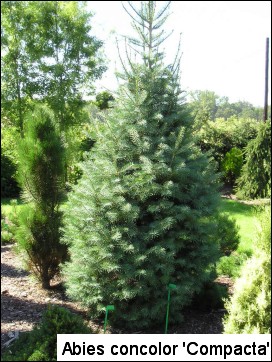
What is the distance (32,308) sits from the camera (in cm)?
371

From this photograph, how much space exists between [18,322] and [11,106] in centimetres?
482

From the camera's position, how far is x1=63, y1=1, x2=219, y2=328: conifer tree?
3115mm

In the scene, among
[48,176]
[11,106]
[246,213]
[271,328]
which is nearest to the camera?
[271,328]

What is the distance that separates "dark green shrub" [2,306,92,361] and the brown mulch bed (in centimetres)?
54

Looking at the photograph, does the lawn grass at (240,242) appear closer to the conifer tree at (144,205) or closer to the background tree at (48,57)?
the conifer tree at (144,205)

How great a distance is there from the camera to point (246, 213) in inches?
227

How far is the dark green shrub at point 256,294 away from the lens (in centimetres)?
236

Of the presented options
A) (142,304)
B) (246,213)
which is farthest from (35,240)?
(246,213)

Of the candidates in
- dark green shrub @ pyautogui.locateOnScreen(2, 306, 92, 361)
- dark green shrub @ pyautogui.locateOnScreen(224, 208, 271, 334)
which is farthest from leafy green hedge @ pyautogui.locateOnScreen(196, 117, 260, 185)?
dark green shrub @ pyautogui.locateOnScreen(2, 306, 92, 361)

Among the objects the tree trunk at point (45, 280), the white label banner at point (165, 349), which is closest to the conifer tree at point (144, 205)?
the white label banner at point (165, 349)

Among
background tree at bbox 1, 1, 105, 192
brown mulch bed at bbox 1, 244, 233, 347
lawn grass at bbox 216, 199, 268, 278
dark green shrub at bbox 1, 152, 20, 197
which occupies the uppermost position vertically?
background tree at bbox 1, 1, 105, 192

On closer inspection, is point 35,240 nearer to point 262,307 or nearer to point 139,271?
point 139,271

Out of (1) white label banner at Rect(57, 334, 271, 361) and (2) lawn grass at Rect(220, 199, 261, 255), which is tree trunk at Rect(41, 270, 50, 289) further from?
(2) lawn grass at Rect(220, 199, 261, 255)

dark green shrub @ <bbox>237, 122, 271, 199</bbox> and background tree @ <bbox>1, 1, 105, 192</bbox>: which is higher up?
background tree @ <bbox>1, 1, 105, 192</bbox>
